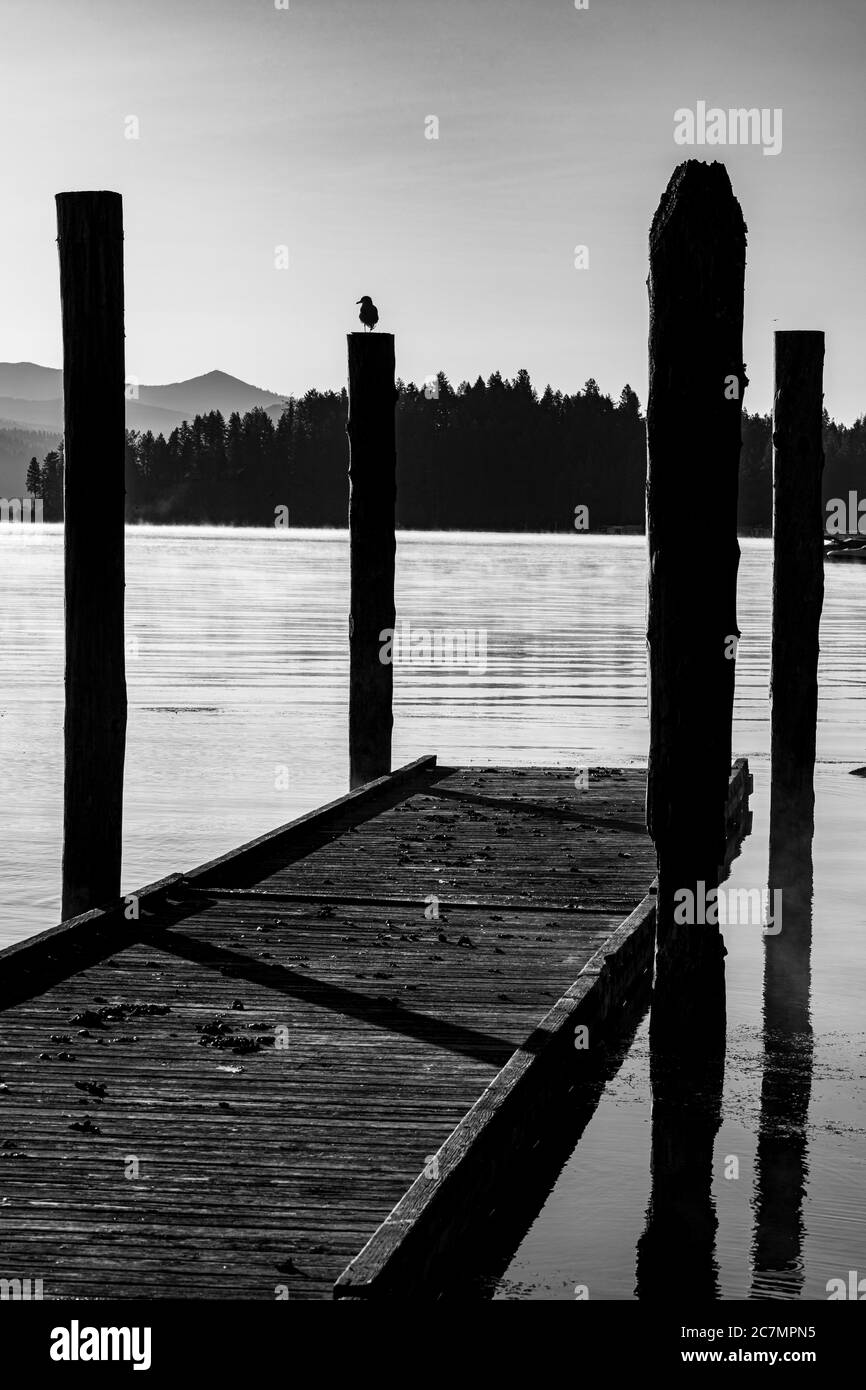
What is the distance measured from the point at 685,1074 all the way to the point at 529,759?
14.3 metres

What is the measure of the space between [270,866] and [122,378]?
12.3 ft

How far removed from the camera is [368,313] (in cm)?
1786

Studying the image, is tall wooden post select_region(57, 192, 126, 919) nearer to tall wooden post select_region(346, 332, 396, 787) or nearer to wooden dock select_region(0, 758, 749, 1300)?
wooden dock select_region(0, 758, 749, 1300)

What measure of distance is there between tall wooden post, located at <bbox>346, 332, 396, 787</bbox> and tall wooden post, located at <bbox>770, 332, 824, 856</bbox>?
12.7 feet

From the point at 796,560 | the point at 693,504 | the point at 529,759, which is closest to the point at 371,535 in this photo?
the point at 796,560

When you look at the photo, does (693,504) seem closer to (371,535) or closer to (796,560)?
(796,560)

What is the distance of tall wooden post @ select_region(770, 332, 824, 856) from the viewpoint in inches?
541

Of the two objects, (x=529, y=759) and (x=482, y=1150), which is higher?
(x=482, y=1150)

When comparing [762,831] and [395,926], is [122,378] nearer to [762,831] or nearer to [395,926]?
[395,926]

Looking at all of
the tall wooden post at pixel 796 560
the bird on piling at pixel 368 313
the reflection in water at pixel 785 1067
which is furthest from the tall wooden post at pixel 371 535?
the reflection in water at pixel 785 1067

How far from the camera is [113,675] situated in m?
10.6

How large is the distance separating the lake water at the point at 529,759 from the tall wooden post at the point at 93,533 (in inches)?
130

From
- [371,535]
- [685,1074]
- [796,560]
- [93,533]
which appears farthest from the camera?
[371,535]
